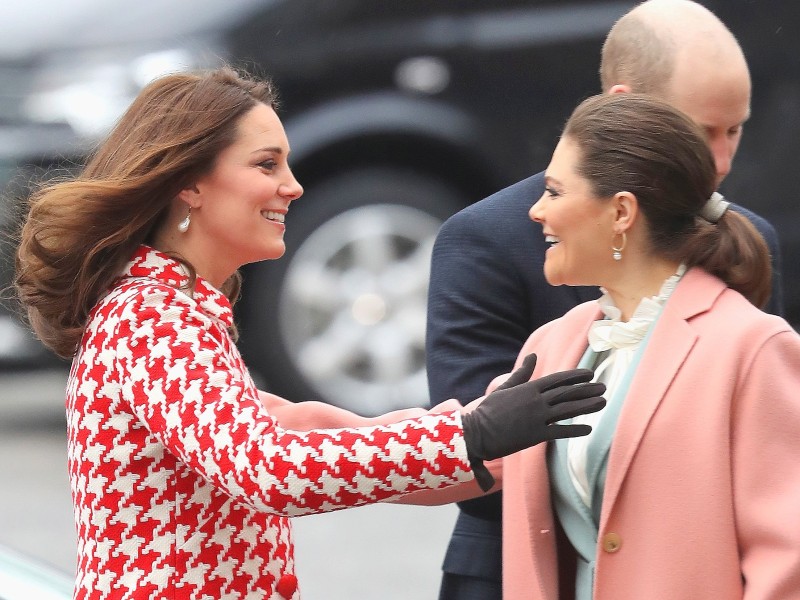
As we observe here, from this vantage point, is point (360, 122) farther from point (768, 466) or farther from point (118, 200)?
point (768, 466)

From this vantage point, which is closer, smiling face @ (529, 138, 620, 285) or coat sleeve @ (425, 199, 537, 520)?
smiling face @ (529, 138, 620, 285)

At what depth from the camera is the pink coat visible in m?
2.36

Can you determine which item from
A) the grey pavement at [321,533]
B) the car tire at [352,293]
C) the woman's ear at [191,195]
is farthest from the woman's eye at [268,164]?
the car tire at [352,293]

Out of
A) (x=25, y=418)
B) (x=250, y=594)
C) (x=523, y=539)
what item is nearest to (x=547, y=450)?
(x=523, y=539)

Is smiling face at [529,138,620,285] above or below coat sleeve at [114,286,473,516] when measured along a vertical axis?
above

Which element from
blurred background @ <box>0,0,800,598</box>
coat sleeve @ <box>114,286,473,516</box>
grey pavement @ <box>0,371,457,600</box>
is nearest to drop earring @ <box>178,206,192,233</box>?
coat sleeve @ <box>114,286,473,516</box>

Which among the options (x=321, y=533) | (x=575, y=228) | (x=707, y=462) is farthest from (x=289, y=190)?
(x=321, y=533)

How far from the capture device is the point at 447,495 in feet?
9.25

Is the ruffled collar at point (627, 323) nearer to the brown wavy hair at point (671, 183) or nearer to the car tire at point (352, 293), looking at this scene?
the brown wavy hair at point (671, 183)

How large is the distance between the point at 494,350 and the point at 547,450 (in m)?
0.48

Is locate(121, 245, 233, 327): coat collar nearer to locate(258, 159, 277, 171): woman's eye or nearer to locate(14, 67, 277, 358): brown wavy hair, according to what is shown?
locate(14, 67, 277, 358): brown wavy hair

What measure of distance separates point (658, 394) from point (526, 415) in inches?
12.2

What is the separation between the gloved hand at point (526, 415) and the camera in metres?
2.22

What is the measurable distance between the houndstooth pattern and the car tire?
363 cm
